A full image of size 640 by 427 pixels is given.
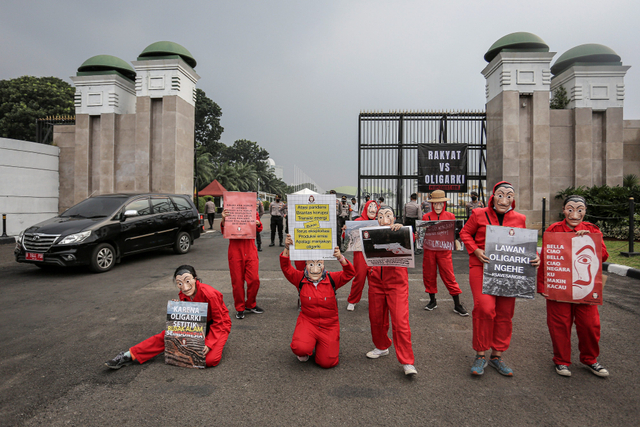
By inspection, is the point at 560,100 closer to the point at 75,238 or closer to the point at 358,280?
the point at 358,280

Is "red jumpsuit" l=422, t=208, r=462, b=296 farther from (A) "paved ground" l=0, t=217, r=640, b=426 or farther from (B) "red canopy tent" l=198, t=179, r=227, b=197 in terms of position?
(B) "red canopy tent" l=198, t=179, r=227, b=197

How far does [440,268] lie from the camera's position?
5316mm

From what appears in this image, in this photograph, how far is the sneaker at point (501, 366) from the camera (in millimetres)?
3219

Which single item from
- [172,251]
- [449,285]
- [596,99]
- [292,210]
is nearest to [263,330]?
[292,210]

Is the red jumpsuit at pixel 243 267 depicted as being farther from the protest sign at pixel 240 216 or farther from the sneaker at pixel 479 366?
the sneaker at pixel 479 366

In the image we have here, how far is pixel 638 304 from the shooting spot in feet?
17.9

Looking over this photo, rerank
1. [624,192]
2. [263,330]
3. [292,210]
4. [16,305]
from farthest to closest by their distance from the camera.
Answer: [624,192]
[16,305]
[263,330]
[292,210]

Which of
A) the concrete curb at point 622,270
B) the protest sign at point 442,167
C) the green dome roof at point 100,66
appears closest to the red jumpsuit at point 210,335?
the concrete curb at point 622,270

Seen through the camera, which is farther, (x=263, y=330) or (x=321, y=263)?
(x=263, y=330)

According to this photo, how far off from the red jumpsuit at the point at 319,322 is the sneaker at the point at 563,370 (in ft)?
6.64

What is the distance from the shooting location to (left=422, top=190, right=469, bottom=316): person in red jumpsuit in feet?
17.0

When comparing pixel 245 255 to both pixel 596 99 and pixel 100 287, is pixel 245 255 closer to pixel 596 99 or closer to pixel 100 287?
pixel 100 287

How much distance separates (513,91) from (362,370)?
1421 centimetres

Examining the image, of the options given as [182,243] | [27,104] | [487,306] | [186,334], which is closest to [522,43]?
[487,306]
